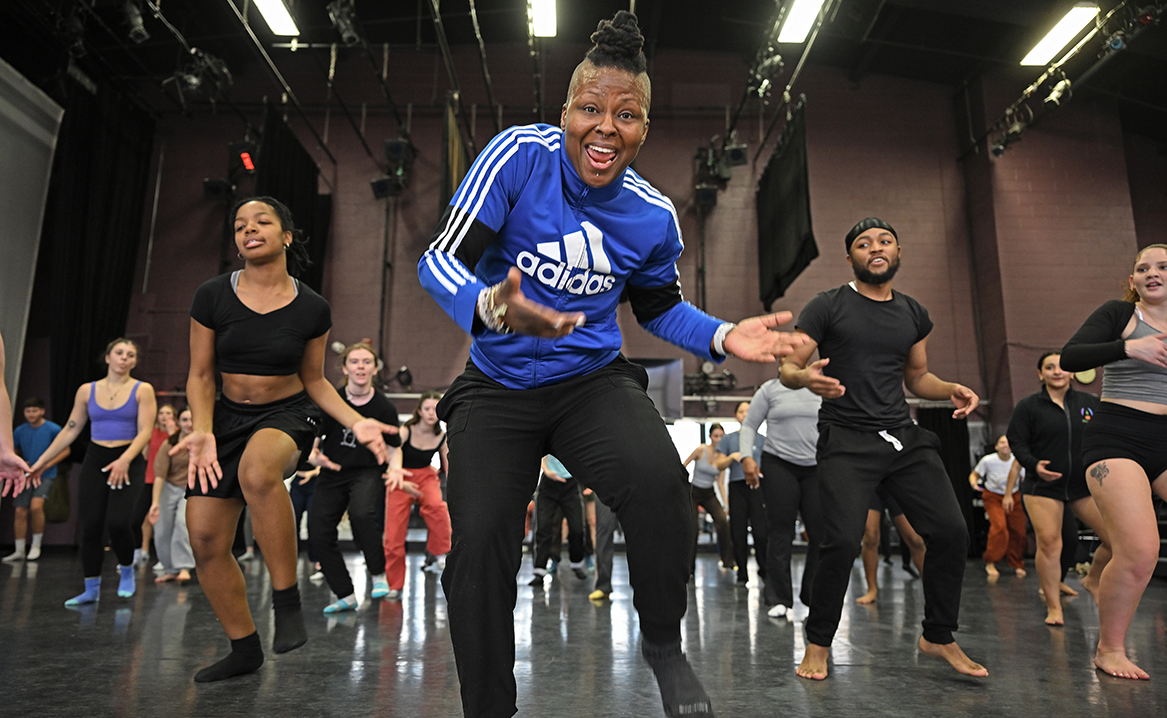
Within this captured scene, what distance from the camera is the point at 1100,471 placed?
323 centimetres

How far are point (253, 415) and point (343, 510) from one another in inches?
83.2

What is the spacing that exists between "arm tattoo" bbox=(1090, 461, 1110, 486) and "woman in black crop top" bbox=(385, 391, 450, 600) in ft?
13.2

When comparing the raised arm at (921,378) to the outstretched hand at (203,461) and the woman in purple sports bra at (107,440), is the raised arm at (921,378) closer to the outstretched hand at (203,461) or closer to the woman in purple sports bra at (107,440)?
the outstretched hand at (203,461)

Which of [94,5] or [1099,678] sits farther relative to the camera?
[94,5]

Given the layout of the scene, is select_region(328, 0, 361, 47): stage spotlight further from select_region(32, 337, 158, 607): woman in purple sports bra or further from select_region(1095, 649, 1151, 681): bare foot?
select_region(1095, 649, 1151, 681): bare foot

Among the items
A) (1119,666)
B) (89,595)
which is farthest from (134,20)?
(1119,666)

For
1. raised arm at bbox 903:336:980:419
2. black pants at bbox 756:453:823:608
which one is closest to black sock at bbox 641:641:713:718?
raised arm at bbox 903:336:980:419

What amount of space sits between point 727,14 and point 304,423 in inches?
430

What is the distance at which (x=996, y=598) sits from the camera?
602cm

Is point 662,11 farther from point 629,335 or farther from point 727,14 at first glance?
point 629,335

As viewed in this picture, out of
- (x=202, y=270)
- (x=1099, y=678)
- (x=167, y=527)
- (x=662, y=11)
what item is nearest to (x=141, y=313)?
(x=202, y=270)

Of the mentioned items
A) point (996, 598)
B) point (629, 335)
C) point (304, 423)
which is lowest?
point (996, 598)

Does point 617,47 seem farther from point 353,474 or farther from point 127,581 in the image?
point 127,581

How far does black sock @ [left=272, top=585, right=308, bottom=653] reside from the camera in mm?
3084
